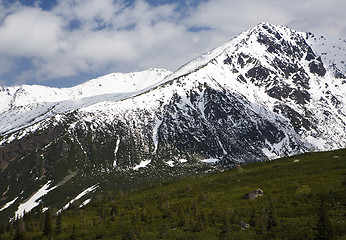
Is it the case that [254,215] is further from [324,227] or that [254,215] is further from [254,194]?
[324,227]

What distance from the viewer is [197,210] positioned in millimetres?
53438

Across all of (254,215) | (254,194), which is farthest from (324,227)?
(254,194)

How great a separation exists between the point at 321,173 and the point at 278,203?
21.5m

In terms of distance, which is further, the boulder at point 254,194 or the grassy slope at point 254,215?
the boulder at point 254,194

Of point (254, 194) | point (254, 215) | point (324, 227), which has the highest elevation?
point (254, 194)

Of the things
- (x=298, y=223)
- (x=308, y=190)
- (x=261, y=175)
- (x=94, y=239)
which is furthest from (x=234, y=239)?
(x=261, y=175)

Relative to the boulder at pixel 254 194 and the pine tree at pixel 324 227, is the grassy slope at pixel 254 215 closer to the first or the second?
the pine tree at pixel 324 227

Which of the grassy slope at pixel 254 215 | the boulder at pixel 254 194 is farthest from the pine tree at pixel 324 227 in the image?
the boulder at pixel 254 194

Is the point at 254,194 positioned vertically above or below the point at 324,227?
above

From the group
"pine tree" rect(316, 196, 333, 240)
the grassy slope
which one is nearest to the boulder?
the grassy slope

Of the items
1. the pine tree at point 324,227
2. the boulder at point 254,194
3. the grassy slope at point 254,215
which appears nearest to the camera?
the pine tree at point 324,227

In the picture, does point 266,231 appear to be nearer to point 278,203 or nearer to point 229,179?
point 278,203

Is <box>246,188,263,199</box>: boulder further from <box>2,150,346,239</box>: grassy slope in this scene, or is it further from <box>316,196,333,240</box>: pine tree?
<box>316,196,333,240</box>: pine tree

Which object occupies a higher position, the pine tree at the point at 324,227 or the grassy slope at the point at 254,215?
the grassy slope at the point at 254,215
